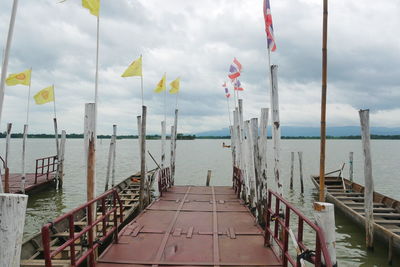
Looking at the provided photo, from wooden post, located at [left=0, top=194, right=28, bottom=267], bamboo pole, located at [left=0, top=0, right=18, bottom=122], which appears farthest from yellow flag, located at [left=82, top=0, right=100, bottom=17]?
wooden post, located at [left=0, top=194, right=28, bottom=267]

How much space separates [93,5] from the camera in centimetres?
599

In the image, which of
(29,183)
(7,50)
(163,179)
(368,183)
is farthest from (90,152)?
(29,183)

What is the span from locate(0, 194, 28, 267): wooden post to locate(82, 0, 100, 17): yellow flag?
4.75m

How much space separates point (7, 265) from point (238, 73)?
947cm

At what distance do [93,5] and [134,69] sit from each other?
3111mm

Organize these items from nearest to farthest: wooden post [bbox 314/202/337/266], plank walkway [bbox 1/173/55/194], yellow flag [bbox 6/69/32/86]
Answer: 1. wooden post [bbox 314/202/337/266]
2. yellow flag [bbox 6/69/32/86]
3. plank walkway [bbox 1/173/55/194]

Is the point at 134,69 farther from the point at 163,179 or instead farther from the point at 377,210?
the point at 377,210

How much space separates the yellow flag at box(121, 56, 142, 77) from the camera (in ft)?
29.2

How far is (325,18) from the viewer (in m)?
3.85

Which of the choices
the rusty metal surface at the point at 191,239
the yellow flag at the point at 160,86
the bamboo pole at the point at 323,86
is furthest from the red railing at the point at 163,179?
the bamboo pole at the point at 323,86

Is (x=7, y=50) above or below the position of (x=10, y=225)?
above

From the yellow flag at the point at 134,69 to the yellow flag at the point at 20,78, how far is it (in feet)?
18.3

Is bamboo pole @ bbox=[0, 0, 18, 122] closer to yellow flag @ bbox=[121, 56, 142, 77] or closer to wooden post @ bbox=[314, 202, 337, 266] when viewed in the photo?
wooden post @ bbox=[314, 202, 337, 266]

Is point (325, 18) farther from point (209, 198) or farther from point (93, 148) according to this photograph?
point (209, 198)
